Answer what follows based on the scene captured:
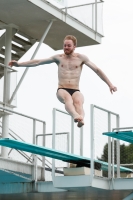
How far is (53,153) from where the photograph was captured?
26781mm

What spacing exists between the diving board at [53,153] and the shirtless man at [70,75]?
3554mm

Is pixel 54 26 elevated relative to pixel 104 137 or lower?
elevated

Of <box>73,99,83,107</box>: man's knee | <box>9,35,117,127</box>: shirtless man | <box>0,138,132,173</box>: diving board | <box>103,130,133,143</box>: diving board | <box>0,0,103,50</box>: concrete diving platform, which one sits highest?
<box>0,0,103,50</box>: concrete diving platform

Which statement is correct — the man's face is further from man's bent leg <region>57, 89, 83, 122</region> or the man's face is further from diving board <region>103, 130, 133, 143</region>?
diving board <region>103, 130, 133, 143</region>

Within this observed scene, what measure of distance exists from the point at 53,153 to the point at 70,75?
462 cm

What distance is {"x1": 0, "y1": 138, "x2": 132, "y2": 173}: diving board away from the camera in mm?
26125

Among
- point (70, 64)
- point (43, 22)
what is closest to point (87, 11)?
point (43, 22)

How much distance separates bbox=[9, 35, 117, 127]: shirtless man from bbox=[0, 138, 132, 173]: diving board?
355 cm

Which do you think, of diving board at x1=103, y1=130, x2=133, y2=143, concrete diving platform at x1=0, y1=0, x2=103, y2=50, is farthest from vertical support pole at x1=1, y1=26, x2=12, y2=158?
diving board at x1=103, y1=130, x2=133, y2=143

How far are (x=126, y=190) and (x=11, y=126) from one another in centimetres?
425

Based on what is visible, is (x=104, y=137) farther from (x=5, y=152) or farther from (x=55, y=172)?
(x=5, y=152)

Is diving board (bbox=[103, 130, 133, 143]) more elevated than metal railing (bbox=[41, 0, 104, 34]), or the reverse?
metal railing (bbox=[41, 0, 104, 34])

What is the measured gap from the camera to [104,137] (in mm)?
27906

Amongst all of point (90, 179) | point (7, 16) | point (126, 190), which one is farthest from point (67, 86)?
point (7, 16)
